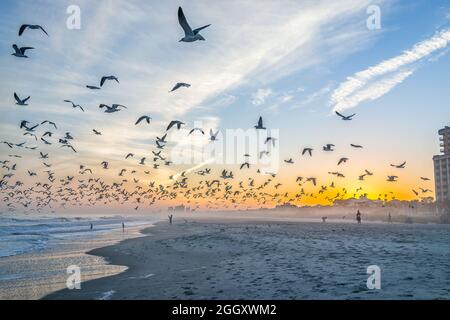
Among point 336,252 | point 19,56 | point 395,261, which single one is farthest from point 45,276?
point 395,261

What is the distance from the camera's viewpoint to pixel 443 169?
163125 millimetres

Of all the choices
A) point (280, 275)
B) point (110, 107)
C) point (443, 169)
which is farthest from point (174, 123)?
point (443, 169)

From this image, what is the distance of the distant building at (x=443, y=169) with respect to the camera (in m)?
160

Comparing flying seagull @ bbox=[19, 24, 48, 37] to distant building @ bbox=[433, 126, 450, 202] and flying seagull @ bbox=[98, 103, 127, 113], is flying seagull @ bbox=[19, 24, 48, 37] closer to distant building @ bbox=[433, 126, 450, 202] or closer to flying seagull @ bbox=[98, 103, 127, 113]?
flying seagull @ bbox=[98, 103, 127, 113]

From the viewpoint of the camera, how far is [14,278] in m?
17.8

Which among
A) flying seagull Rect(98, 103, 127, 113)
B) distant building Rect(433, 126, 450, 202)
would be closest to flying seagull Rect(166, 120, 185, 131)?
flying seagull Rect(98, 103, 127, 113)

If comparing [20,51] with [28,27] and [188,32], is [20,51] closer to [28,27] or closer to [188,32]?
[28,27]

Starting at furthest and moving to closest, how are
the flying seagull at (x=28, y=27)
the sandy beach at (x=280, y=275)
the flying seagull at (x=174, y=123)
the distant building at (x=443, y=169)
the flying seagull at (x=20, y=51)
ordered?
the distant building at (x=443, y=169)
the flying seagull at (x=174, y=123)
the flying seagull at (x=20, y=51)
the flying seagull at (x=28, y=27)
the sandy beach at (x=280, y=275)

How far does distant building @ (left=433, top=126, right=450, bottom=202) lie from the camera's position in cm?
16025

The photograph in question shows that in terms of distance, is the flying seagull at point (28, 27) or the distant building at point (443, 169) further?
the distant building at point (443, 169)

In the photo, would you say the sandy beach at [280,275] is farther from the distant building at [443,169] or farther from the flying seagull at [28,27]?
the distant building at [443,169]

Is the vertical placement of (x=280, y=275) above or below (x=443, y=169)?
below

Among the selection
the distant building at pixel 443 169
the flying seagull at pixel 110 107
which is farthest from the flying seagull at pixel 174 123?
the distant building at pixel 443 169
